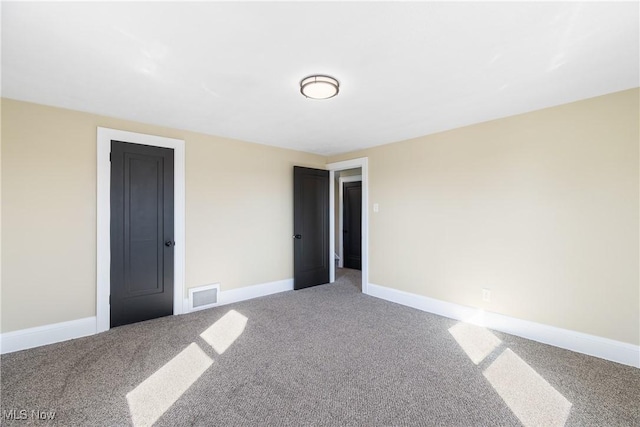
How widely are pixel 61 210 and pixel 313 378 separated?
3.06 meters

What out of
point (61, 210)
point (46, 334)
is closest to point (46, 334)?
point (46, 334)

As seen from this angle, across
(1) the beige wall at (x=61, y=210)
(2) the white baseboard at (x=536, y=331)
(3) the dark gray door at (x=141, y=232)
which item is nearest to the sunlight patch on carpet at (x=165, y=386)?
(3) the dark gray door at (x=141, y=232)

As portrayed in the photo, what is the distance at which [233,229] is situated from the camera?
4.09m

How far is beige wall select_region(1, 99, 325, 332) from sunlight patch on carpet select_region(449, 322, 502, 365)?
10.3 feet

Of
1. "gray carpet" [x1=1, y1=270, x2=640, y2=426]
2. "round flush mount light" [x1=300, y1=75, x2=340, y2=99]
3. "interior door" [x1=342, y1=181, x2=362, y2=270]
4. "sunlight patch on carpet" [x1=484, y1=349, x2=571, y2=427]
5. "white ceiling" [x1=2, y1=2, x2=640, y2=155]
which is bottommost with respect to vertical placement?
"sunlight patch on carpet" [x1=484, y1=349, x2=571, y2=427]

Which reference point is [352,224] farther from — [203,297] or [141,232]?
[141,232]

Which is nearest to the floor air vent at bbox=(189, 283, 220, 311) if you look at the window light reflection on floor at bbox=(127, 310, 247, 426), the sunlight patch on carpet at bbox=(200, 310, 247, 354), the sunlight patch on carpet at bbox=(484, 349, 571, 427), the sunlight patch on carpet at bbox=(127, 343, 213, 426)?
the sunlight patch on carpet at bbox=(200, 310, 247, 354)

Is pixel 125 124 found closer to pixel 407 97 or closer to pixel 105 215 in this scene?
pixel 105 215

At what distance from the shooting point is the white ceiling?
4.91ft

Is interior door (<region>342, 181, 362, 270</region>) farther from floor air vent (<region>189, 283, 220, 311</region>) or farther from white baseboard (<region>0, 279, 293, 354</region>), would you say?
white baseboard (<region>0, 279, 293, 354</region>)

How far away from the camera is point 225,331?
3.05 meters

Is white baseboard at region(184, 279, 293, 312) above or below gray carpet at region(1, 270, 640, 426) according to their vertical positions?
above

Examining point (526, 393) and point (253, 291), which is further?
point (253, 291)

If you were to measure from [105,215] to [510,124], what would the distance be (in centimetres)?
466
